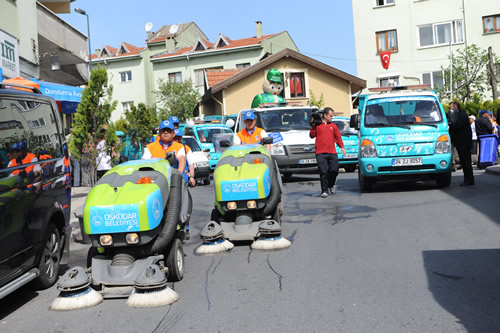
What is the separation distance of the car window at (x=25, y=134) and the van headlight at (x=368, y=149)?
7.72 metres

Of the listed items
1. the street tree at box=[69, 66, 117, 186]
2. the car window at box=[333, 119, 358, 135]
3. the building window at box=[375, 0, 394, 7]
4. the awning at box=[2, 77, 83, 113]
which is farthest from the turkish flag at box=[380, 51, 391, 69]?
the street tree at box=[69, 66, 117, 186]

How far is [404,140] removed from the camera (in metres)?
14.0

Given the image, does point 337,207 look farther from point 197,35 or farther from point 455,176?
point 197,35

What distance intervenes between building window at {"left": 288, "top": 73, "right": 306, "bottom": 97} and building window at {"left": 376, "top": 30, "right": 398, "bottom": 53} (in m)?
6.69

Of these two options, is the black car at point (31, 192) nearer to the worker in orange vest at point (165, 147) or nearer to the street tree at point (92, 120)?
the worker in orange vest at point (165, 147)

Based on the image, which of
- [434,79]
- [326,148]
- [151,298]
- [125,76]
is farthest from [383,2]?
[151,298]

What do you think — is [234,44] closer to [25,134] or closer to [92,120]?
[92,120]

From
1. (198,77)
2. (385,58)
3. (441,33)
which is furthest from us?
(198,77)

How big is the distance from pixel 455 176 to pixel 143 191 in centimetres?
1305

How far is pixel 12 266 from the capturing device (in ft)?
19.9

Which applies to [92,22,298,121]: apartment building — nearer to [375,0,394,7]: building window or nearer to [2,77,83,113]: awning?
[375,0,394,7]: building window

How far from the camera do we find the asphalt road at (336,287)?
208 inches

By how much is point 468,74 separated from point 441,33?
3.96 m

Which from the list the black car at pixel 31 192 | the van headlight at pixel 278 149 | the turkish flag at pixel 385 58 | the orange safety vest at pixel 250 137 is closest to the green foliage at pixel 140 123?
the van headlight at pixel 278 149
